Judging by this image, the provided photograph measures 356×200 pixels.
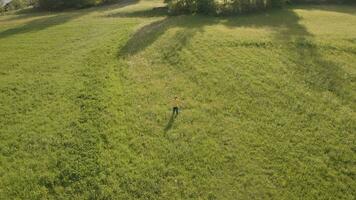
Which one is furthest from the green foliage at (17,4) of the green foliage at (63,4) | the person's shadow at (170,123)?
the person's shadow at (170,123)

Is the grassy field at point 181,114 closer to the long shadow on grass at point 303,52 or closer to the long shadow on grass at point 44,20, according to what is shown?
the long shadow on grass at point 303,52

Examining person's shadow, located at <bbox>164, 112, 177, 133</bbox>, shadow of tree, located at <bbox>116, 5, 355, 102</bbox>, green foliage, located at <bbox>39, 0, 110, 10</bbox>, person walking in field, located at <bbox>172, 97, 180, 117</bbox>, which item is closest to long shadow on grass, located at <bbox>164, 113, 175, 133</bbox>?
person's shadow, located at <bbox>164, 112, 177, 133</bbox>

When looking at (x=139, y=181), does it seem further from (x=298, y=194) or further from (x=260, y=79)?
(x=260, y=79)

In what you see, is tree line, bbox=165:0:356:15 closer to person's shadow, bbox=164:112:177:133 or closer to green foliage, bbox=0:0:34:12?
person's shadow, bbox=164:112:177:133

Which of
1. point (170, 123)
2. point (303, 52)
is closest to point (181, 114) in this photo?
→ point (170, 123)

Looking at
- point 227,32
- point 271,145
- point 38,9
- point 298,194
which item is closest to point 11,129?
point 271,145

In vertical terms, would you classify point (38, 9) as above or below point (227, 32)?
above

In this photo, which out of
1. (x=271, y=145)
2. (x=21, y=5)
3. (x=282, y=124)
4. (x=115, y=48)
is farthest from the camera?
(x=21, y=5)

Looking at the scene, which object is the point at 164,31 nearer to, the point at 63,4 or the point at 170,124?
the point at 170,124
